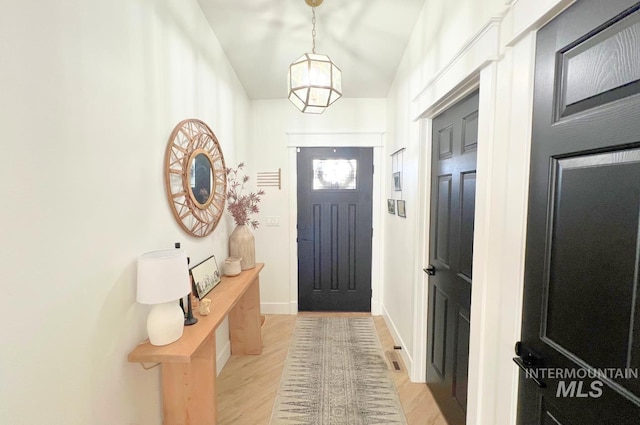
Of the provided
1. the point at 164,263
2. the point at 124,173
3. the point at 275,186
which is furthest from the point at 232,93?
the point at 164,263

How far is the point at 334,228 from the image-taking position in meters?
3.46

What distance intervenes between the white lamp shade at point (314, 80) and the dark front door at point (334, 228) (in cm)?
159

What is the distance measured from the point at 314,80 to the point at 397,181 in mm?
1411

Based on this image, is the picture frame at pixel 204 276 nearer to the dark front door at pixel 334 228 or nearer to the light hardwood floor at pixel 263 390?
the light hardwood floor at pixel 263 390

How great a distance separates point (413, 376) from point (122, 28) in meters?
2.85

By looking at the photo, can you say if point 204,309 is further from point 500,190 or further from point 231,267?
point 500,190

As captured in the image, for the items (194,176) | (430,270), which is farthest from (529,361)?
(194,176)

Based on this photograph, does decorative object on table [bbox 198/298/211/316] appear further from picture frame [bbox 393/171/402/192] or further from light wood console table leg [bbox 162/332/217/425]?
picture frame [bbox 393/171/402/192]

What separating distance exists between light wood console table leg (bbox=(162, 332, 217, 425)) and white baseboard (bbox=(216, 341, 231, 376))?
84cm

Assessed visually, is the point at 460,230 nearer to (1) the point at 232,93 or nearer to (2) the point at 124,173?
(2) the point at 124,173

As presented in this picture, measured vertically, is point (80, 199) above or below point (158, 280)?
above

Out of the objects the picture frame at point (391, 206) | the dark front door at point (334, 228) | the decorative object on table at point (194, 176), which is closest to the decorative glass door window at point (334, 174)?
the dark front door at point (334, 228)

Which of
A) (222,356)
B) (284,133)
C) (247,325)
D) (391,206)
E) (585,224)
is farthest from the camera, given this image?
(284,133)

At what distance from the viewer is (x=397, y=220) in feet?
9.20
